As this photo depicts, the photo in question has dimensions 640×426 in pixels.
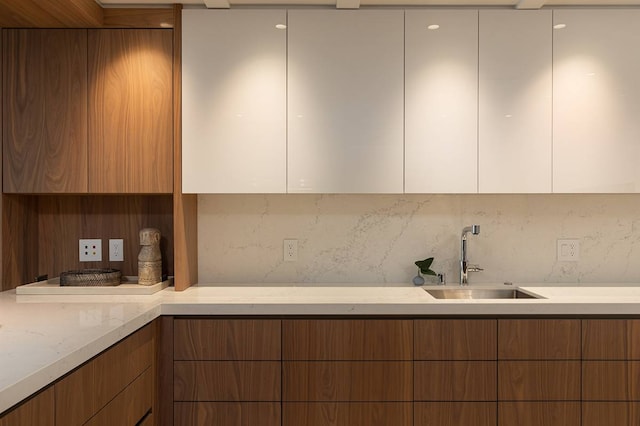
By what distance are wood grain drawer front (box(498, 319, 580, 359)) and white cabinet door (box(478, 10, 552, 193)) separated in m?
Answer: 0.69

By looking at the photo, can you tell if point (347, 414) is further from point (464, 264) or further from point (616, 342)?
point (616, 342)

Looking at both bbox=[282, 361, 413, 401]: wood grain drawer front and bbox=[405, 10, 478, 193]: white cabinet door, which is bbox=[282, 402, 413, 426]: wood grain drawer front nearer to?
bbox=[282, 361, 413, 401]: wood grain drawer front

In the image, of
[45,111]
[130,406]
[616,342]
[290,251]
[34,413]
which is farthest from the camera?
[290,251]

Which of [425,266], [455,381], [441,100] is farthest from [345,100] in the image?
[455,381]

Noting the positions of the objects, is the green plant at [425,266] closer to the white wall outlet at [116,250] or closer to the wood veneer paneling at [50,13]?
the white wall outlet at [116,250]

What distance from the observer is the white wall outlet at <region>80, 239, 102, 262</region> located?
100 inches

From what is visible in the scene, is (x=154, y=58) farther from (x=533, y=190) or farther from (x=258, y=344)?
(x=533, y=190)

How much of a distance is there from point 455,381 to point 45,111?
217 cm

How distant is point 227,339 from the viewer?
6.64 ft

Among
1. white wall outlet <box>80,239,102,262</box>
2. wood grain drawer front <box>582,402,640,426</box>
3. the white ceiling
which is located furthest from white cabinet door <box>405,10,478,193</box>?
white wall outlet <box>80,239,102,262</box>

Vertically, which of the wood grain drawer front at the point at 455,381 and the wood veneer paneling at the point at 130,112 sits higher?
the wood veneer paneling at the point at 130,112

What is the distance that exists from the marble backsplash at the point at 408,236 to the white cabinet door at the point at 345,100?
367 mm

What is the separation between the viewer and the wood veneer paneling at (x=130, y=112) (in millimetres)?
2279

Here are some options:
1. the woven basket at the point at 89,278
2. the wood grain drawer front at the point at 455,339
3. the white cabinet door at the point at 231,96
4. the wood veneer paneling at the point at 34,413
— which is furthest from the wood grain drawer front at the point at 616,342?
the woven basket at the point at 89,278
